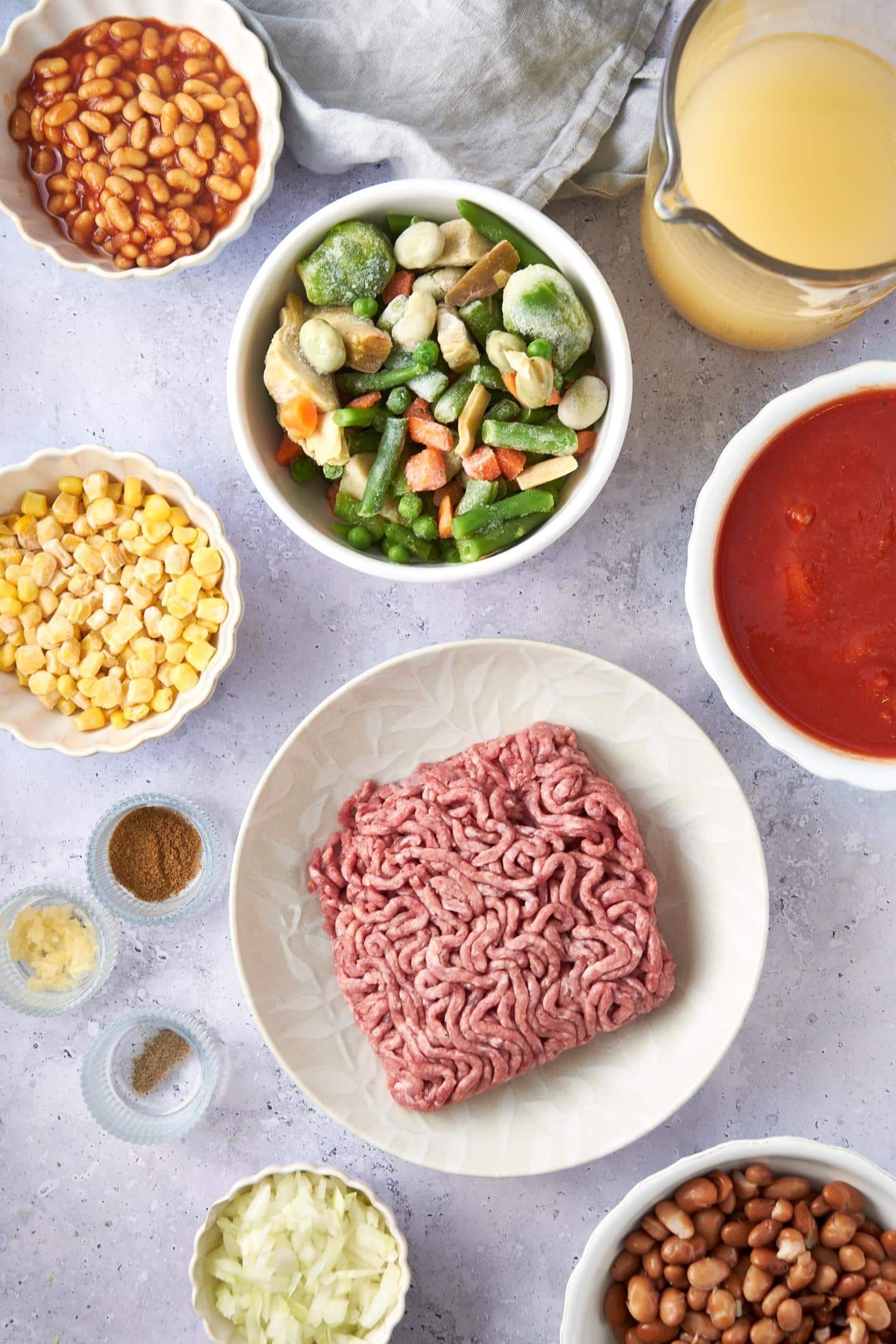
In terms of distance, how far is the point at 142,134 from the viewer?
6.79ft

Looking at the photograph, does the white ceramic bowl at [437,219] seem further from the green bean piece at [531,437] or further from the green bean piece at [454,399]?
the green bean piece at [454,399]

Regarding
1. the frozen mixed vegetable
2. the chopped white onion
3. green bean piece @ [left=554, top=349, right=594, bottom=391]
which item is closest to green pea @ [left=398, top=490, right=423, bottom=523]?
the frozen mixed vegetable

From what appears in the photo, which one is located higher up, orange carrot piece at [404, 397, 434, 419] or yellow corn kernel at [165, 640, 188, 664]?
orange carrot piece at [404, 397, 434, 419]

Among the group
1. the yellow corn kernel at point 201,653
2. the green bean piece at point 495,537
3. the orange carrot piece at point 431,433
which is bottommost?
the yellow corn kernel at point 201,653

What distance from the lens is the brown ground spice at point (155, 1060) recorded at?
2.31 meters

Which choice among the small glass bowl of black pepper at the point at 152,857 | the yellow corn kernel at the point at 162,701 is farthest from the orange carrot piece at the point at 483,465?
the small glass bowl of black pepper at the point at 152,857

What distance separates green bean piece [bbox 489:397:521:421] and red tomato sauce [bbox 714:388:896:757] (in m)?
0.41

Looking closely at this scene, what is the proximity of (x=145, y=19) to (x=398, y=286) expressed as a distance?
729mm

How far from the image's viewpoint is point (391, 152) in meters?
2.10

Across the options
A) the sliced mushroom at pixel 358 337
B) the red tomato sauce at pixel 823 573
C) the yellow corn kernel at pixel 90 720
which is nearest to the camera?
the red tomato sauce at pixel 823 573

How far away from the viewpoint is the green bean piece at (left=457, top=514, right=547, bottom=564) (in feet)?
6.46

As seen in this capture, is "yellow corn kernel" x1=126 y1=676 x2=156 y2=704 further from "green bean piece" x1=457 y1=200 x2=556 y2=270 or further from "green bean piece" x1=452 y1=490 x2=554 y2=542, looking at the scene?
"green bean piece" x1=457 y1=200 x2=556 y2=270

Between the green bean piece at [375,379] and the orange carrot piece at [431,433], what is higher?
the green bean piece at [375,379]

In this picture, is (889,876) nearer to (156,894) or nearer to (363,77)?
(156,894)
